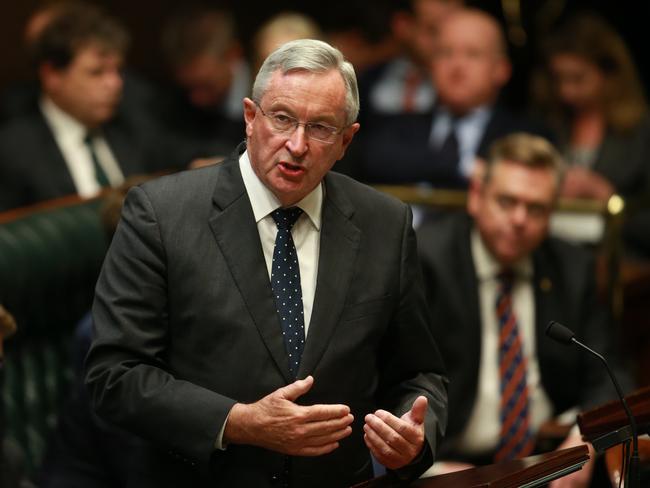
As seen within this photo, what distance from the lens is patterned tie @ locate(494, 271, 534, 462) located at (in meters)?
4.00

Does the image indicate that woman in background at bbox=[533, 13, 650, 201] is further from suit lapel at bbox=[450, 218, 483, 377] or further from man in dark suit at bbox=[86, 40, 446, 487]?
man in dark suit at bbox=[86, 40, 446, 487]

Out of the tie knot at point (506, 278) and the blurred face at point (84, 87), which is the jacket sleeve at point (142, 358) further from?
the blurred face at point (84, 87)

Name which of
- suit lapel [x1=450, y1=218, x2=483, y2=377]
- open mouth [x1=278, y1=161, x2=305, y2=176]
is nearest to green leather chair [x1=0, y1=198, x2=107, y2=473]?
suit lapel [x1=450, y1=218, x2=483, y2=377]

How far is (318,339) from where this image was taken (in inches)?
102

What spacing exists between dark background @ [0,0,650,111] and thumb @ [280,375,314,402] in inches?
161

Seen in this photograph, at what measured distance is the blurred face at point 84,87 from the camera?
4910 millimetres

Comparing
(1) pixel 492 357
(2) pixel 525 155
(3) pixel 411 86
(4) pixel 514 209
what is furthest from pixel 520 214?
(3) pixel 411 86

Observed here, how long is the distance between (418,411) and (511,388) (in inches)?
61.7

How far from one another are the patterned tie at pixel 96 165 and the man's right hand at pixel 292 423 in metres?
2.56

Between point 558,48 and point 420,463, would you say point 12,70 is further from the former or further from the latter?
point 420,463

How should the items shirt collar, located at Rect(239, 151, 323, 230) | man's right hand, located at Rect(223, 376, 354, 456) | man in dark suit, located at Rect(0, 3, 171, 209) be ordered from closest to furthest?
man's right hand, located at Rect(223, 376, 354, 456)
shirt collar, located at Rect(239, 151, 323, 230)
man in dark suit, located at Rect(0, 3, 171, 209)

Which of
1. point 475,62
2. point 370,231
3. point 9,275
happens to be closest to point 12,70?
point 475,62

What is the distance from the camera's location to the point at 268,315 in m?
2.58

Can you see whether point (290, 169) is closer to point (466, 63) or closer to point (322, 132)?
point (322, 132)
